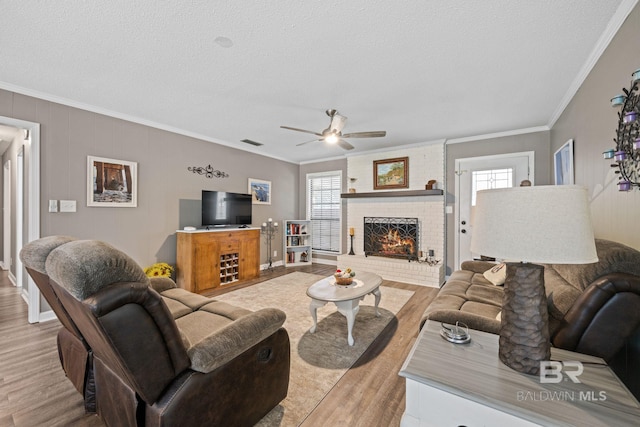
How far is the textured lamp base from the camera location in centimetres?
99

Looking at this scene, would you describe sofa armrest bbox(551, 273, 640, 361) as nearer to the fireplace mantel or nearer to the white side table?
the white side table

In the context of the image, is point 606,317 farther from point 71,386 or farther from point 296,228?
point 296,228

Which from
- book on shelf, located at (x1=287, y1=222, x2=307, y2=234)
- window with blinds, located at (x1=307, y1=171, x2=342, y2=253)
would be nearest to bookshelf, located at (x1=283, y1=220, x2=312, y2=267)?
book on shelf, located at (x1=287, y1=222, x2=307, y2=234)

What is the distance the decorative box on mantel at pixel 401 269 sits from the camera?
14.3 ft

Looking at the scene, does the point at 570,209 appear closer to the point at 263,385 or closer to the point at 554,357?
the point at 554,357

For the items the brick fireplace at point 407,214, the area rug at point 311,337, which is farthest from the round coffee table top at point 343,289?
the brick fireplace at point 407,214

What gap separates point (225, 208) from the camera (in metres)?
4.65

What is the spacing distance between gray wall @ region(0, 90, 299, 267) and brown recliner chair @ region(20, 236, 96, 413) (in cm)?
198

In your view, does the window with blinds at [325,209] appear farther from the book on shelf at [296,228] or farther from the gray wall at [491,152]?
the gray wall at [491,152]

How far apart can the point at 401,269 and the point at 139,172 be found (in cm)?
445

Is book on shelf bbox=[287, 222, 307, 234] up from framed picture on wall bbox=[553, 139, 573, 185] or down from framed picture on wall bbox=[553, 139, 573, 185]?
down

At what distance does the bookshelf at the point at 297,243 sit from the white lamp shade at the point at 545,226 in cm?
525

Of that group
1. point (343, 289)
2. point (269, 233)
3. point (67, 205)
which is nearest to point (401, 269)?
point (343, 289)

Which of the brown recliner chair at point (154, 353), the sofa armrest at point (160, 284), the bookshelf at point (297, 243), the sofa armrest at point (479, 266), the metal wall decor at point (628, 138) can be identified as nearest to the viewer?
the brown recliner chair at point (154, 353)
